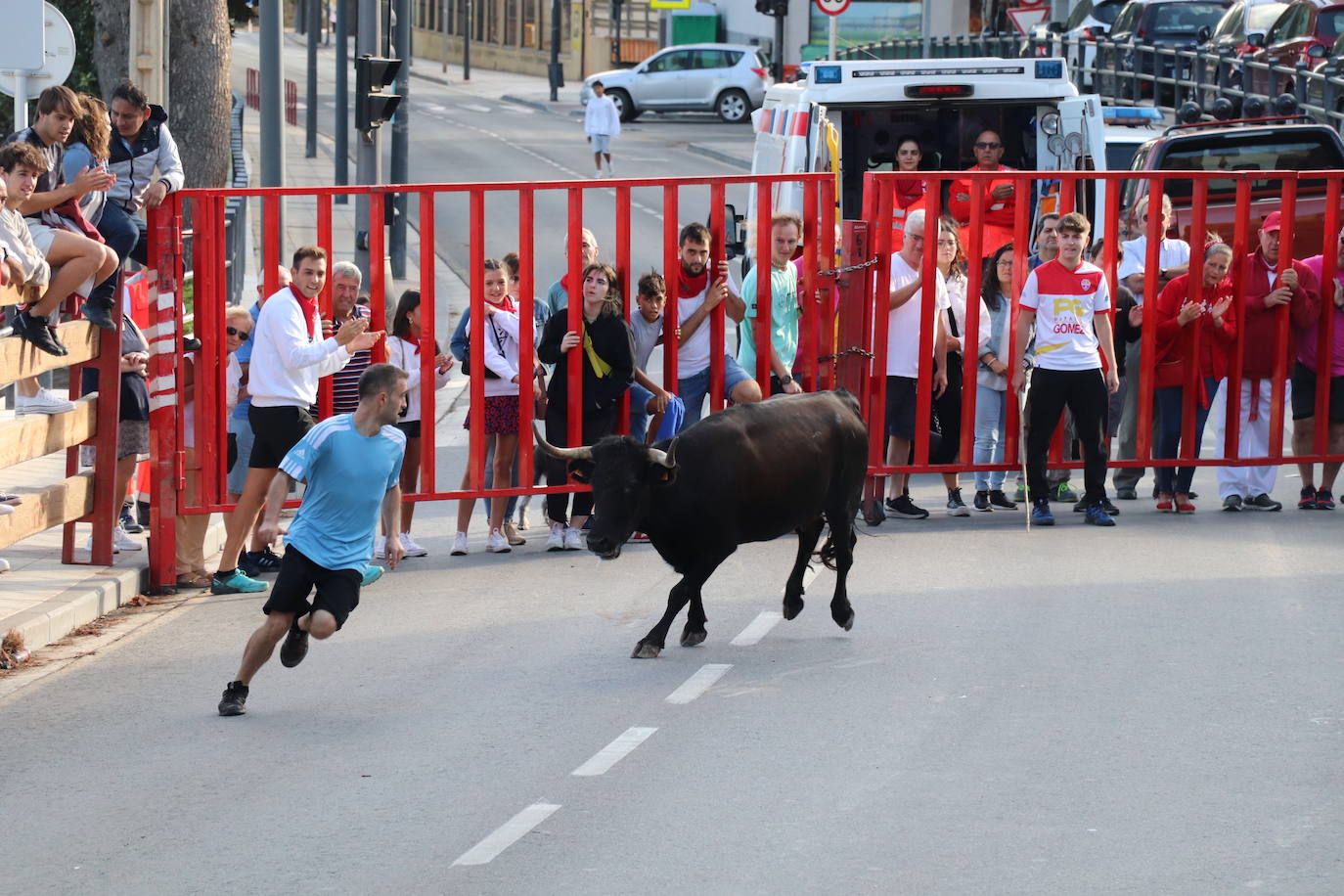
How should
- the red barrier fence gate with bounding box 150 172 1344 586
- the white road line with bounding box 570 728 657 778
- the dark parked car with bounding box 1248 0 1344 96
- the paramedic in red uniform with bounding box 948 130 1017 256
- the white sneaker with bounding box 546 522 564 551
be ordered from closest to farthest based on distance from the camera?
the white road line with bounding box 570 728 657 778 < the red barrier fence gate with bounding box 150 172 1344 586 < the white sneaker with bounding box 546 522 564 551 < the paramedic in red uniform with bounding box 948 130 1017 256 < the dark parked car with bounding box 1248 0 1344 96

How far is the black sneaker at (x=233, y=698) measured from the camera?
8.53 m

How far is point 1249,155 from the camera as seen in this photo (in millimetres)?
18188

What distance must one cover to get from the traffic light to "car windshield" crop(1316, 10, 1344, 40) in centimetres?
1748

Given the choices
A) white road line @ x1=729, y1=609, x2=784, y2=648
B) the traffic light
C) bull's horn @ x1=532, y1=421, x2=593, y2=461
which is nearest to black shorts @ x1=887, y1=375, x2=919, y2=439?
white road line @ x1=729, y1=609, x2=784, y2=648

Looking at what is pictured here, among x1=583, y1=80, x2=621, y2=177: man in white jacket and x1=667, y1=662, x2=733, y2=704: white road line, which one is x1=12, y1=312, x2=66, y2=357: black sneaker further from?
x1=583, y1=80, x2=621, y2=177: man in white jacket

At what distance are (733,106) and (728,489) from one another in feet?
148

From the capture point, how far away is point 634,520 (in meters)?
9.10

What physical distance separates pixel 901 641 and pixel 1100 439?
11.2 feet

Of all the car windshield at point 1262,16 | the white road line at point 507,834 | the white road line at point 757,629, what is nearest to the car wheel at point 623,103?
the car windshield at point 1262,16

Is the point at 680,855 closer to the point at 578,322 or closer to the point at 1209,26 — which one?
the point at 578,322

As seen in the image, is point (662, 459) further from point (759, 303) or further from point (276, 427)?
point (759, 303)

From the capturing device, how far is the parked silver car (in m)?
52.7

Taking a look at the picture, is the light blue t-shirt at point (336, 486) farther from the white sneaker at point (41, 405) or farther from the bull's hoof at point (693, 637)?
the white sneaker at point (41, 405)

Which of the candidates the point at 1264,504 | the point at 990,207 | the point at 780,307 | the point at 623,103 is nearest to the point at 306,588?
the point at 780,307
